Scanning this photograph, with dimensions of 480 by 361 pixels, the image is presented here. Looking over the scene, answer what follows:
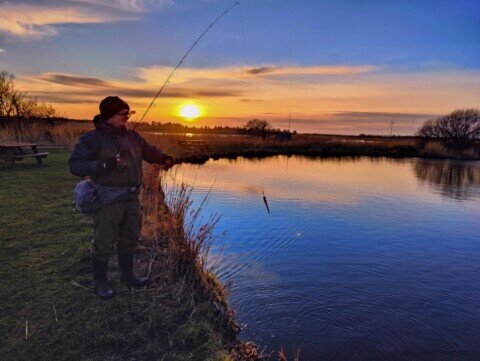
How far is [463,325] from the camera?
547 cm

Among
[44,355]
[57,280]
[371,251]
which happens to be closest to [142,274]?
[57,280]

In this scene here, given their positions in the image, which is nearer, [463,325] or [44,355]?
[44,355]

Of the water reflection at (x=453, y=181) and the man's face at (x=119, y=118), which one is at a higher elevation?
the man's face at (x=119, y=118)

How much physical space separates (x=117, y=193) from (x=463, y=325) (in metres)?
4.93

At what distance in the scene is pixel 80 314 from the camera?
153 inches

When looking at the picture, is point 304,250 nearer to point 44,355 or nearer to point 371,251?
point 371,251

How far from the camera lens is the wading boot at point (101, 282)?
13.8ft

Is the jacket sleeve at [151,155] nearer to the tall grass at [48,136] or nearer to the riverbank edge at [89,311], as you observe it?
the riverbank edge at [89,311]

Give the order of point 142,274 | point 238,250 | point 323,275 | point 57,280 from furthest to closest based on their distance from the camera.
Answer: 1. point 238,250
2. point 323,275
3. point 142,274
4. point 57,280

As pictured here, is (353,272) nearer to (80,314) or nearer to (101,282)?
(101,282)

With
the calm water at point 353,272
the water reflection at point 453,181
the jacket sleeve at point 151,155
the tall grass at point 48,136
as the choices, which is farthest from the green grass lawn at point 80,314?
the tall grass at point 48,136

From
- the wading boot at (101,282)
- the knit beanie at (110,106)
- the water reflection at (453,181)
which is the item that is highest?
the knit beanie at (110,106)

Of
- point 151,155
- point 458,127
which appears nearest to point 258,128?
point 458,127

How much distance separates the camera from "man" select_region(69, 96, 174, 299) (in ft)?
13.0
